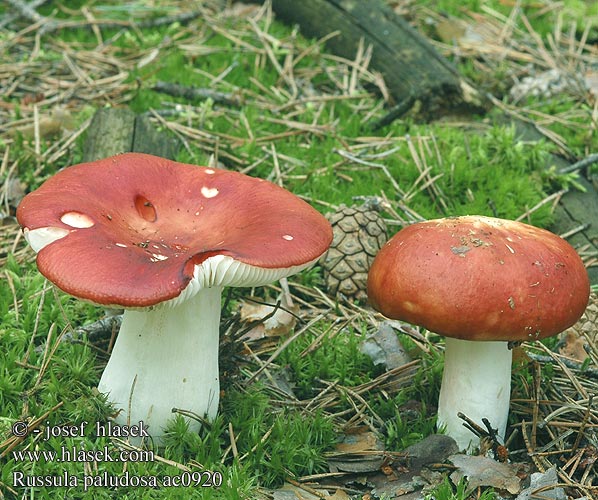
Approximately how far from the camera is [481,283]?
99.7 inches

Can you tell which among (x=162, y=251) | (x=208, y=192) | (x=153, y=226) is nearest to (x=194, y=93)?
(x=208, y=192)

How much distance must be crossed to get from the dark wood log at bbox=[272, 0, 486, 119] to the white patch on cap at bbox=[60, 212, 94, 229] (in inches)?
124

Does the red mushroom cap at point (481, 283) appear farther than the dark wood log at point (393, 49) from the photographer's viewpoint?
No

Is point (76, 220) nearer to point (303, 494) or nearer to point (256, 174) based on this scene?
point (303, 494)

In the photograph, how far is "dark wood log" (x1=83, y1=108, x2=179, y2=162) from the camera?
435 cm

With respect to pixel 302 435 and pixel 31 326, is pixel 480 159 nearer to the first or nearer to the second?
pixel 302 435

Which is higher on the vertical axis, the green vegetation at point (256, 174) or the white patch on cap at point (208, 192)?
the white patch on cap at point (208, 192)

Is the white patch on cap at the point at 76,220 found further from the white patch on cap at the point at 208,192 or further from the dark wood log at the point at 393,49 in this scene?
the dark wood log at the point at 393,49

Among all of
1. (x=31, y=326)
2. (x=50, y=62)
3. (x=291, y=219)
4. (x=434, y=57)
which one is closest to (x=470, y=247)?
(x=291, y=219)

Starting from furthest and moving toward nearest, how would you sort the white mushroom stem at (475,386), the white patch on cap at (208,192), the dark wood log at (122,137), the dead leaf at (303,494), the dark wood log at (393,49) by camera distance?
the dark wood log at (393,49) < the dark wood log at (122,137) < the white patch on cap at (208,192) < the white mushroom stem at (475,386) < the dead leaf at (303,494)

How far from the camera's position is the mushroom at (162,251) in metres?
2.32

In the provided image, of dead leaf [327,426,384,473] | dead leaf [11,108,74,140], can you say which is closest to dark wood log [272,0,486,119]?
dead leaf [11,108,74,140]

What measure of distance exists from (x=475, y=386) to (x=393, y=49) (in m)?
3.63

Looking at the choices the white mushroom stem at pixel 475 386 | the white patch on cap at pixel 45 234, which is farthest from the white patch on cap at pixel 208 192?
the white mushroom stem at pixel 475 386
